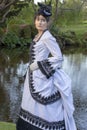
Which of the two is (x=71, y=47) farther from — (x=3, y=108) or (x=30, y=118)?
(x=30, y=118)

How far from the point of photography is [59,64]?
483 cm

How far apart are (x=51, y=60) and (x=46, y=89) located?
0.35 meters

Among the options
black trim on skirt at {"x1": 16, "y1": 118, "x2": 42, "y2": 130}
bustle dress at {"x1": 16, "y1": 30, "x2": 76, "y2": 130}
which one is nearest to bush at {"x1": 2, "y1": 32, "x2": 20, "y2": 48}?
black trim on skirt at {"x1": 16, "y1": 118, "x2": 42, "y2": 130}

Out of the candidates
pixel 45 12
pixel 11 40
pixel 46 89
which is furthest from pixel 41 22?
pixel 11 40

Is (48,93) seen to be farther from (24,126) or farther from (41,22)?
(41,22)

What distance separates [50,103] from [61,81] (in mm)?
293

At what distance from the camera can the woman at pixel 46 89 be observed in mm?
4781

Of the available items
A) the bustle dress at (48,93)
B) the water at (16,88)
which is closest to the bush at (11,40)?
the water at (16,88)

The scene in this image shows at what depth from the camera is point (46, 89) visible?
478 cm

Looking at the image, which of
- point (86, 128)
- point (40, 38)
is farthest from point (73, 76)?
point (40, 38)

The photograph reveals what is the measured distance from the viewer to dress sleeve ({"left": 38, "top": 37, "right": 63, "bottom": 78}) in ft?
15.6

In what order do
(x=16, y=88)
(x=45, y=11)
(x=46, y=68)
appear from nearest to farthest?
1. (x=46, y=68)
2. (x=45, y=11)
3. (x=16, y=88)

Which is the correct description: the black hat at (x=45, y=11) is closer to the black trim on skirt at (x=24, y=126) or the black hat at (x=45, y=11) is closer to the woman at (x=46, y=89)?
the woman at (x=46, y=89)

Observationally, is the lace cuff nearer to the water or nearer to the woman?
the woman
